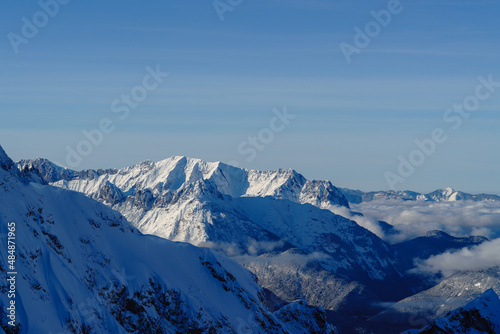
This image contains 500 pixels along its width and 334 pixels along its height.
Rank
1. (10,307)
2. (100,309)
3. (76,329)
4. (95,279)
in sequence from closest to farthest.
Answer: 1. (10,307)
2. (76,329)
3. (100,309)
4. (95,279)

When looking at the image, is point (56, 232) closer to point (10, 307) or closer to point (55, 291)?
point (55, 291)

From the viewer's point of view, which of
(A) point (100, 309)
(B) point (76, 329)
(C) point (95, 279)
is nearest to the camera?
(B) point (76, 329)

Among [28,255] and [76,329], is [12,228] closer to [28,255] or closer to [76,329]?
[28,255]

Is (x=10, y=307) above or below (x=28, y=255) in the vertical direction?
below

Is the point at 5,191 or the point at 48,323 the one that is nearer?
the point at 48,323

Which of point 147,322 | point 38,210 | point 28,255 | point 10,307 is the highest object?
point 38,210

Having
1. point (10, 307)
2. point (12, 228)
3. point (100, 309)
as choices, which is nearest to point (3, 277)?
point (10, 307)

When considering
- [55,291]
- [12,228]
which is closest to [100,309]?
[55,291]

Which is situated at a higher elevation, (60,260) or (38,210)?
(38,210)

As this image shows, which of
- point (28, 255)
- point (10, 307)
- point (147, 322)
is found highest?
point (28, 255)
